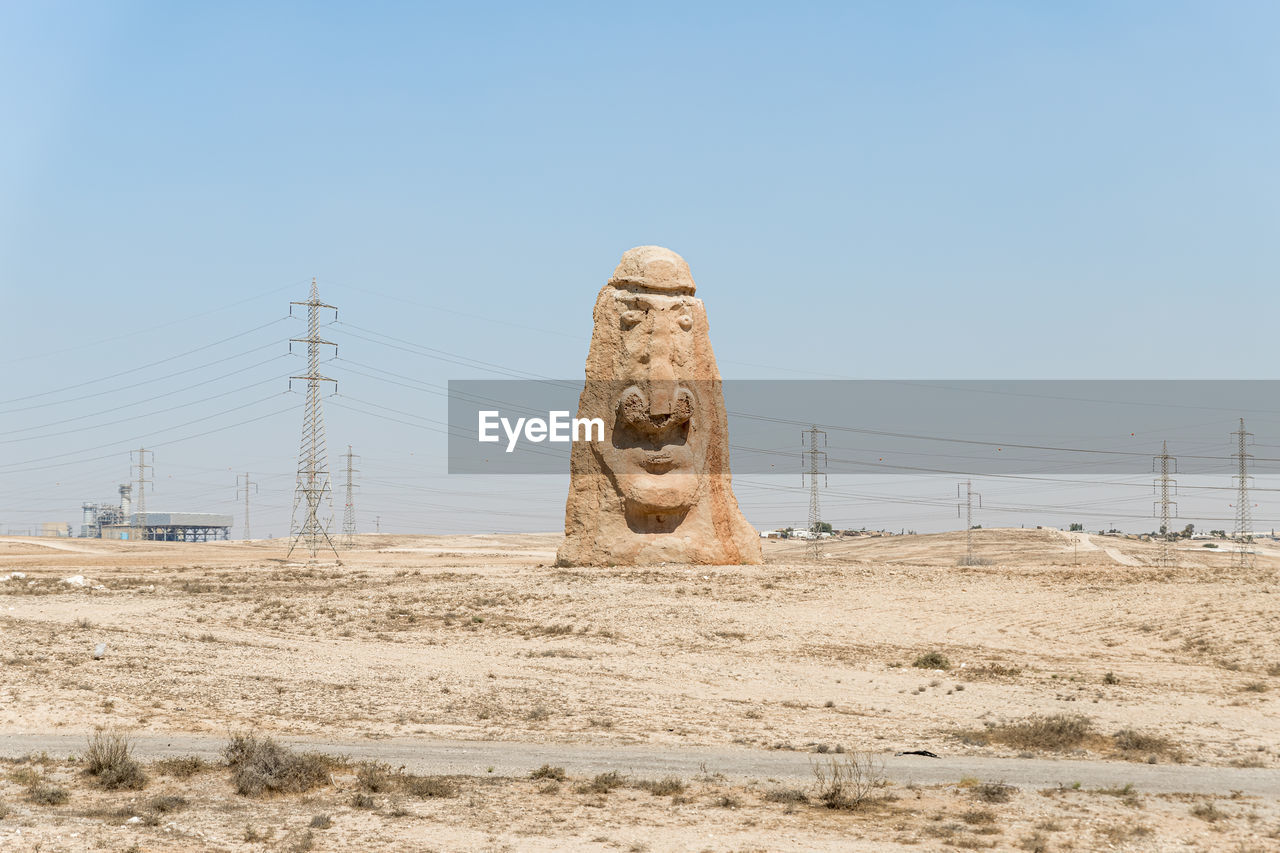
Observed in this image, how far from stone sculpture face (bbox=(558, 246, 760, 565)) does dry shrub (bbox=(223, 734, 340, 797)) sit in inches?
864

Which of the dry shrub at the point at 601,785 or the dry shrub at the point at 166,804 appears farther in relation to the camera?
the dry shrub at the point at 601,785

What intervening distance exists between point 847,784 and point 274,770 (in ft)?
17.8

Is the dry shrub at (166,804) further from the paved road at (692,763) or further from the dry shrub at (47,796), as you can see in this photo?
the paved road at (692,763)

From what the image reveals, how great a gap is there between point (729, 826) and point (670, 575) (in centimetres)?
2036

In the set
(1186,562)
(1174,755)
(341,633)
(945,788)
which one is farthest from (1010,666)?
(1186,562)

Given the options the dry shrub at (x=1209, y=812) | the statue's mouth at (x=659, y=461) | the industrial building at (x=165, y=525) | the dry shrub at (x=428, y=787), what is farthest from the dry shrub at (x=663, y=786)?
the industrial building at (x=165, y=525)

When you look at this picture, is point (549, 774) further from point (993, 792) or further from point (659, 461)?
point (659, 461)

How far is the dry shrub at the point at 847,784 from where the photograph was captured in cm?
1072

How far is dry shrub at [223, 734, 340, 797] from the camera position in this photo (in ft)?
36.4

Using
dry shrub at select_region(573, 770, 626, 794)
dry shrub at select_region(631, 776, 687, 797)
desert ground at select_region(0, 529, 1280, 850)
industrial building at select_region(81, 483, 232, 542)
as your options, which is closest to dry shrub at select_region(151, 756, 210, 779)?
desert ground at select_region(0, 529, 1280, 850)

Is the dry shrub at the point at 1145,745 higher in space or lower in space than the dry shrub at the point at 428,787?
lower

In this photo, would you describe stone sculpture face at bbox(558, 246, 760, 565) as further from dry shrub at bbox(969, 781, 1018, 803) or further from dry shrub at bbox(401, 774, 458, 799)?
dry shrub at bbox(969, 781, 1018, 803)

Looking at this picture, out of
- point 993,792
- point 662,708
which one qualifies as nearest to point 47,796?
point 662,708

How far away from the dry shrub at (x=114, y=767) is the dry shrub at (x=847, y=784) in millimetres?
6484
